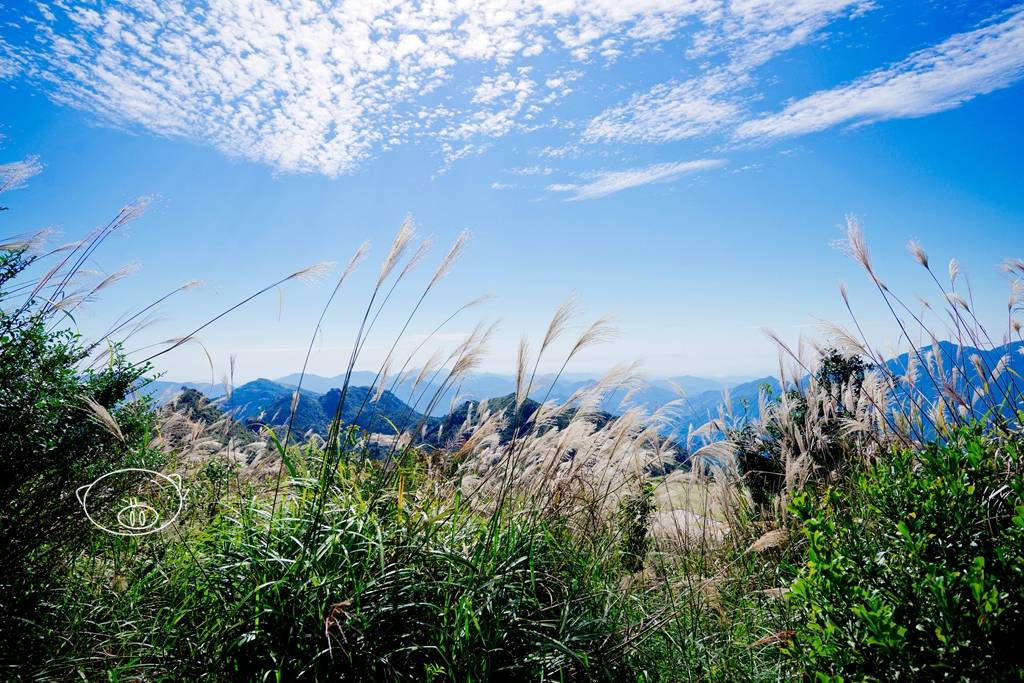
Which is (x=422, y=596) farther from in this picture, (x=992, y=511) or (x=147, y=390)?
(x=147, y=390)

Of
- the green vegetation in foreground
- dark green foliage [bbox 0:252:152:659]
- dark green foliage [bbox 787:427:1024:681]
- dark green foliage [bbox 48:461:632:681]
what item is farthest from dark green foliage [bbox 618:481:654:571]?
dark green foliage [bbox 0:252:152:659]

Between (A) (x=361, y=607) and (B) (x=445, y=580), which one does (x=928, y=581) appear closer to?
(B) (x=445, y=580)

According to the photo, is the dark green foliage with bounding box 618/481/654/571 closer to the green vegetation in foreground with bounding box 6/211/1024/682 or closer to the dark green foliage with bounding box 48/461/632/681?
the green vegetation in foreground with bounding box 6/211/1024/682

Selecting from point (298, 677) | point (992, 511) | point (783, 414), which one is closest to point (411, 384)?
point (298, 677)

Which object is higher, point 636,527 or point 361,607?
point 361,607

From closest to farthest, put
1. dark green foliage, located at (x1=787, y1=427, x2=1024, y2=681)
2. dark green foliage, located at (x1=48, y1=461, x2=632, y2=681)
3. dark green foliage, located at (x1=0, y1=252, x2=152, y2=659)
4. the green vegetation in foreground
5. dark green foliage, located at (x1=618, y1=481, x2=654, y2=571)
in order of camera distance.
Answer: dark green foliage, located at (x1=787, y1=427, x2=1024, y2=681) < the green vegetation in foreground < dark green foliage, located at (x1=48, y1=461, x2=632, y2=681) < dark green foliage, located at (x1=0, y1=252, x2=152, y2=659) < dark green foliage, located at (x1=618, y1=481, x2=654, y2=571)

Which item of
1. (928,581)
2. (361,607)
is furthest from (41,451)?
(928,581)

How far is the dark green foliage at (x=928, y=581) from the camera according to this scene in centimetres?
138

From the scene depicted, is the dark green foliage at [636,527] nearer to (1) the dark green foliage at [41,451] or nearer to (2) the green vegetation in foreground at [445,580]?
(2) the green vegetation in foreground at [445,580]

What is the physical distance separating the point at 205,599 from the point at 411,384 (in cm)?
133

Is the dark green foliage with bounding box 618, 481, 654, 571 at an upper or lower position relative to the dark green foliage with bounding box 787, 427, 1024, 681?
lower

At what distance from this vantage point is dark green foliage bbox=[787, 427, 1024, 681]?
1381 millimetres

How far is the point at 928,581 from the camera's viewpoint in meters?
1.44

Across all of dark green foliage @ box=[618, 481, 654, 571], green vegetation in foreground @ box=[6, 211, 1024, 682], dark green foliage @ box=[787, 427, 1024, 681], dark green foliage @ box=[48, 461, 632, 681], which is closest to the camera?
dark green foliage @ box=[787, 427, 1024, 681]
